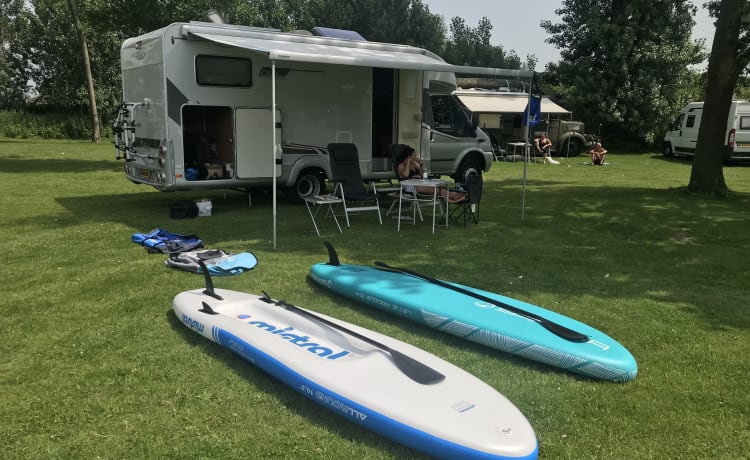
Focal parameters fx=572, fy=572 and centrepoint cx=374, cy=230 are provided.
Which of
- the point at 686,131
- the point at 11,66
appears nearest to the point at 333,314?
the point at 686,131

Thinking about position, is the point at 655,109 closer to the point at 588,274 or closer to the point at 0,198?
the point at 588,274

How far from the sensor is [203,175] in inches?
337

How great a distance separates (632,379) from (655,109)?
21290 millimetres

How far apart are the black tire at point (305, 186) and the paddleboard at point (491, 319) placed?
14.6 ft

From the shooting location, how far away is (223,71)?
27.9 feet

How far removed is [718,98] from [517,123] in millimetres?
10590

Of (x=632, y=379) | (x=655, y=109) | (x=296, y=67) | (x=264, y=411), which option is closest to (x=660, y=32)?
(x=655, y=109)

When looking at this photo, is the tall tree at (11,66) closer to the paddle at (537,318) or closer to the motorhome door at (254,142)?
the motorhome door at (254,142)

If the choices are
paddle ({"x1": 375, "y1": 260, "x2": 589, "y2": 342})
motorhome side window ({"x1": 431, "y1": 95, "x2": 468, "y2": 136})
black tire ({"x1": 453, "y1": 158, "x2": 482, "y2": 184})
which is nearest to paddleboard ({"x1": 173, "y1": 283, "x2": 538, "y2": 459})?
paddle ({"x1": 375, "y1": 260, "x2": 589, "y2": 342})

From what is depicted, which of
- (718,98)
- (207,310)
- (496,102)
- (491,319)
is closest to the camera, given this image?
(491,319)

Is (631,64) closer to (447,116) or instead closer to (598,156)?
(598,156)

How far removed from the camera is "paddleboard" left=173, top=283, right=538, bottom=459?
106 inches

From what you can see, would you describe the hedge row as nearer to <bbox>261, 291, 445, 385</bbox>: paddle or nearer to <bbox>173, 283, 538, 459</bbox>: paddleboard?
<bbox>173, 283, 538, 459</bbox>: paddleboard

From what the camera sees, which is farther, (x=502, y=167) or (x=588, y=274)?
(x=502, y=167)
